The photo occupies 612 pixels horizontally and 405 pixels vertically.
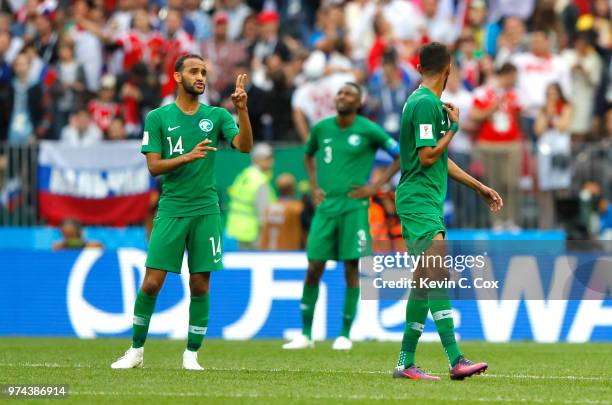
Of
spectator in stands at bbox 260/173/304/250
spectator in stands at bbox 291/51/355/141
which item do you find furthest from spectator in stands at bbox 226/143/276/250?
spectator in stands at bbox 291/51/355/141

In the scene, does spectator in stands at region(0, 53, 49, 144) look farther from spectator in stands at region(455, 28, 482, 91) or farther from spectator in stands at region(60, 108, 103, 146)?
spectator in stands at region(455, 28, 482, 91)

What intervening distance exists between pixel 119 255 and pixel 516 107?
6.62 meters

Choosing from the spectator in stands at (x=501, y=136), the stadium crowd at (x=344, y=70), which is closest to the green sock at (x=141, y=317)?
the stadium crowd at (x=344, y=70)

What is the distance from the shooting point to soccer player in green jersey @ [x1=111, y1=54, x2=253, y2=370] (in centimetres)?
1133

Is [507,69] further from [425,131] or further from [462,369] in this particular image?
[462,369]

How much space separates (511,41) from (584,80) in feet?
4.58

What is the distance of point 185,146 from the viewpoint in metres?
11.4

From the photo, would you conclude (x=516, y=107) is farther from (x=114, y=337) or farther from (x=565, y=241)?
(x=114, y=337)

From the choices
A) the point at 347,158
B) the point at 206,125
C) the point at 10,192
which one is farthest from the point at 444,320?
the point at 10,192

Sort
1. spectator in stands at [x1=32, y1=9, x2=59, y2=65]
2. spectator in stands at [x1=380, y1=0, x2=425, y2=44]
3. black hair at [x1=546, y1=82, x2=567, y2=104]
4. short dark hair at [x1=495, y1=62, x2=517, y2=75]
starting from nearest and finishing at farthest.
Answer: short dark hair at [x1=495, y1=62, x2=517, y2=75]
black hair at [x1=546, y1=82, x2=567, y2=104]
spectator in stands at [x1=32, y1=9, x2=59, y2=65]
spectator in stands at [x1=380, y1=0, x2=425, y2=44]

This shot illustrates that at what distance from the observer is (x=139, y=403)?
8969 millimetres

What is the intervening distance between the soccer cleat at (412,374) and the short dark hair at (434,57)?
7.92 ft

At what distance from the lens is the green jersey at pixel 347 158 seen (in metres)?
14.7

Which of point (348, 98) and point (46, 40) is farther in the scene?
point (46, 40)
